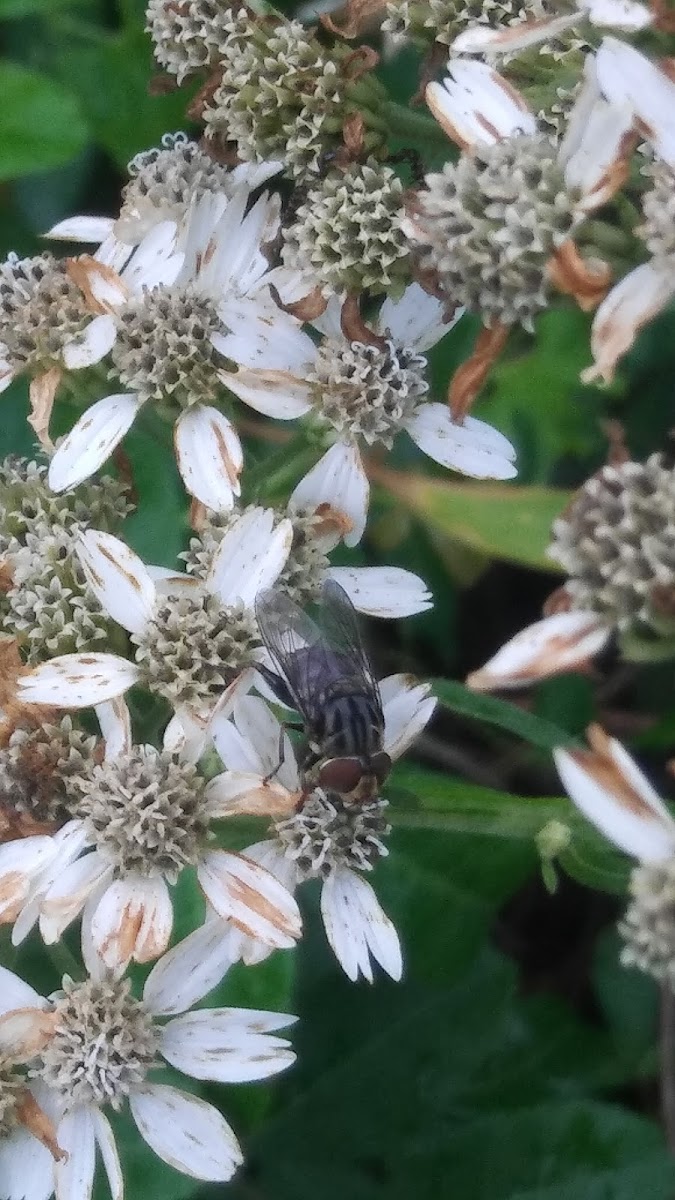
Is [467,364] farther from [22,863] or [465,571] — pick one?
[465,571]

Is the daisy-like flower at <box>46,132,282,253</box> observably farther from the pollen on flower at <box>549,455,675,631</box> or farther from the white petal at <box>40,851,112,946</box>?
the white petal at <box>40,851,112,946</box>

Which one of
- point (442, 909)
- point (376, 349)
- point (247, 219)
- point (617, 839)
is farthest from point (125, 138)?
point (617, 839)

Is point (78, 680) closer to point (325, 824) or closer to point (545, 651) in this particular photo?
point (325, 824)

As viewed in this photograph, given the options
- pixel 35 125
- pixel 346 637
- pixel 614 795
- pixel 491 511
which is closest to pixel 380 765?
pixel 346 637

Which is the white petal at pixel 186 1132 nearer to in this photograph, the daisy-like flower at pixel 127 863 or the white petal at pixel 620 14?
the daisy-like flower at pixel 127 863

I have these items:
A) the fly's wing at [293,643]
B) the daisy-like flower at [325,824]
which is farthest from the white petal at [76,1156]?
the fly's wing at [293,643]

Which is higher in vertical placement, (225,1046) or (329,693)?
(329,693)
